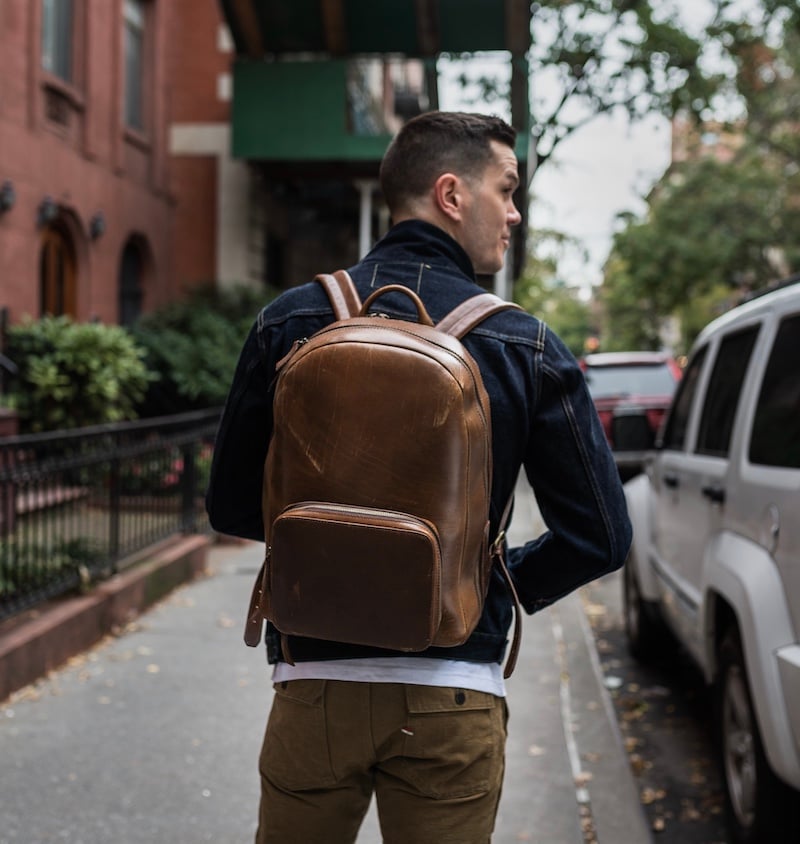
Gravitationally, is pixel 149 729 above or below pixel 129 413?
below

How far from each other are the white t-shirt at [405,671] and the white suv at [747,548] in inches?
59.8

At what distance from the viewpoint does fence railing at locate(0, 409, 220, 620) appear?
5.48 m

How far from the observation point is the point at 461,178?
6.73 ft

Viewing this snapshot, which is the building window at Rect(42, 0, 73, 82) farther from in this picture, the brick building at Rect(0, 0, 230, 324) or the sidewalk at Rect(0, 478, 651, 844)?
the sidewalk at Rect(0, 478, 651, 844)

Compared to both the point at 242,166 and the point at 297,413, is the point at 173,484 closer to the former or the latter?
the point at 297,413

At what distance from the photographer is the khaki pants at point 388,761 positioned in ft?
6.25

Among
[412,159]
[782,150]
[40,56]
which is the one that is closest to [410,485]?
[412,159]

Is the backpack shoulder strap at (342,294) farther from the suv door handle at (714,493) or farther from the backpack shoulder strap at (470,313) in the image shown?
the suv door handle at (714,493)

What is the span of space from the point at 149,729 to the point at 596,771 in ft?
6.59

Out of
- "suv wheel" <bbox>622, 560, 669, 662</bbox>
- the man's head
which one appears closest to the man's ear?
the man's head

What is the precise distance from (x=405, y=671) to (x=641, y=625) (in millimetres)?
4830

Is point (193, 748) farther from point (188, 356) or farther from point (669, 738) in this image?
point (188, 356)

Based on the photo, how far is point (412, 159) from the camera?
2082mm

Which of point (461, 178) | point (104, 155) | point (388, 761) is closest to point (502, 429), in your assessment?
point (461, 178)
